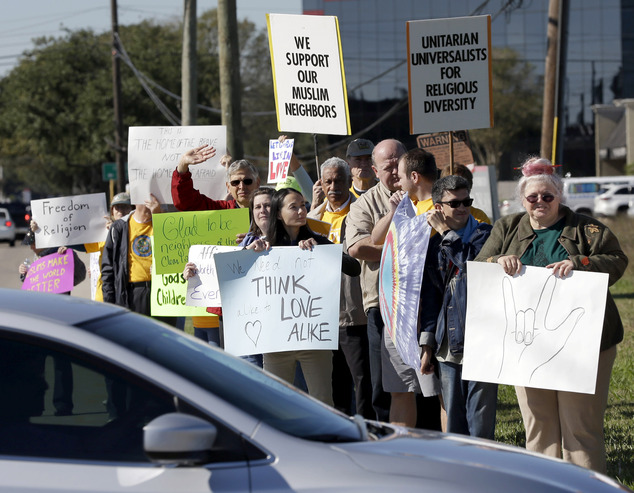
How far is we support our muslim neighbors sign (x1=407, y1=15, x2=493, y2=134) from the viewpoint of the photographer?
7.14m

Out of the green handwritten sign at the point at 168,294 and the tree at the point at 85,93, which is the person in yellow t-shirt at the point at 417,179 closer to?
the green handwritten sign at the point at 168,294

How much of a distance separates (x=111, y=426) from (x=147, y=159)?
17.0ft

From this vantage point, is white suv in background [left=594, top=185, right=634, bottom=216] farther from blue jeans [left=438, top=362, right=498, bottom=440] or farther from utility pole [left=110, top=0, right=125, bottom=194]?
blue jeans [left=438, top=362, right=498, bottom=440]

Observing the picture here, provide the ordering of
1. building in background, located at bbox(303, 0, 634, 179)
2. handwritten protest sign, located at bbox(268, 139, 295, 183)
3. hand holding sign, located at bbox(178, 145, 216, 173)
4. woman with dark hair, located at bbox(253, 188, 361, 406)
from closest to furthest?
woman with dark hair, located at bbox(253, 188, 361, 406) < hand holding sign, located at bbox(178, 145, 216, 173) < handwritten protest sign, located at bbox(268, 139, 295, 183) < building in background, located at bbox(303, 0, 634, 179)

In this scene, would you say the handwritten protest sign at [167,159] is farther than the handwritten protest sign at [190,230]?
Yes

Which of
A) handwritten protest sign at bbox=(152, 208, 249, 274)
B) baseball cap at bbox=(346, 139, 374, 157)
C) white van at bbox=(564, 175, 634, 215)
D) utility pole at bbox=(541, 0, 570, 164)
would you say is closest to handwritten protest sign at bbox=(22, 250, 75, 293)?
handwritten protest sign at bbox=(152, 208, 249, 274)

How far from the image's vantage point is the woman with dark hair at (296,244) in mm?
6219

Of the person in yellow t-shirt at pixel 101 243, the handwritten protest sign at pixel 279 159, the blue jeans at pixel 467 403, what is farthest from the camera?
the person in yellow t-shirt at pixel 101 243

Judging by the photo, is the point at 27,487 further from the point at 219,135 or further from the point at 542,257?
the point at 219,135

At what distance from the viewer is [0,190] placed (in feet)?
453

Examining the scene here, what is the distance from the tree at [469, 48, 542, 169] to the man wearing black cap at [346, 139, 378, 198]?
178 ft

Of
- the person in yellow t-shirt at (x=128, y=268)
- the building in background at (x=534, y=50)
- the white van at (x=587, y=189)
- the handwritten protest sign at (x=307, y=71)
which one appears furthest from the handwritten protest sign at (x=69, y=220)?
the building in background at (x=534, y=50)

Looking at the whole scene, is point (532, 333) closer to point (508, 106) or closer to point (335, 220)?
point (335, 220)

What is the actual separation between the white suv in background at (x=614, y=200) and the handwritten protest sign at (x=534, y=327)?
35.3 m
